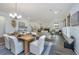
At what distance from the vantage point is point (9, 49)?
2010 millimetres

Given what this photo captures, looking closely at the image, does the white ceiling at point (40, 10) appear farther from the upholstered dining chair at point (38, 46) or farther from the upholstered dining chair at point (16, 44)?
the upholstered dining chair at point (16, 44)

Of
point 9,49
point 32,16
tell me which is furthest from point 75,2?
point 9,49

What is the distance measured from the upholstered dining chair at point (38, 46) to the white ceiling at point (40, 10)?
0.54 metres

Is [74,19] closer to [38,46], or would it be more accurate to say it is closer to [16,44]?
[38,46]

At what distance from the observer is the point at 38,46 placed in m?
2.06

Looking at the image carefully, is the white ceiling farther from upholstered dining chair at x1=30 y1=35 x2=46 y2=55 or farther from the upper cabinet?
upholstered dining chair at x1=30 y1=35 x2=46 y2=55

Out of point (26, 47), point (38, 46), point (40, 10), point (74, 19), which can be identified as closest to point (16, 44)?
point (26, 47)

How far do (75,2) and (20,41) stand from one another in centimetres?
171

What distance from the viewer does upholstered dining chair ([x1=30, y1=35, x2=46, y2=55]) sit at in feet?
6.57

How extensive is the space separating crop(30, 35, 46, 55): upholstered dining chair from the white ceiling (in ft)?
1.77

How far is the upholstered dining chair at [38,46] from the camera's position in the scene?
2.00m

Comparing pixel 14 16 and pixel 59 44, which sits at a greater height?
pixel 14 16

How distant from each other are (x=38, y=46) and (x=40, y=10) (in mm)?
971

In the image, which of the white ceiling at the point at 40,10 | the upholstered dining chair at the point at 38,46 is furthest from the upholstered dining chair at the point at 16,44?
the white ceiling at the point at 40,10
